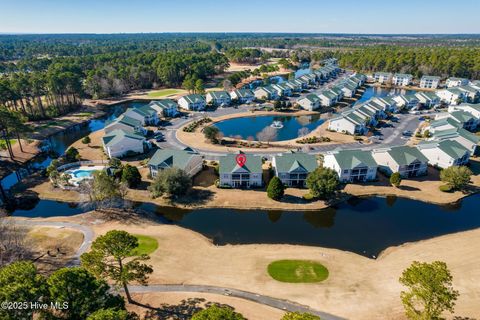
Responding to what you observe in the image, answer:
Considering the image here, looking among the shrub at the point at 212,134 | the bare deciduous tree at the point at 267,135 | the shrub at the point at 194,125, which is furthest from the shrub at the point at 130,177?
the bare deciduous tree at the point at 267,135

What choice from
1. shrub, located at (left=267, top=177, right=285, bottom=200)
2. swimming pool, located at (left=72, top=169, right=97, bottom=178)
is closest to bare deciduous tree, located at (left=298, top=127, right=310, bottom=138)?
shrub, located at (left=267, top=177, right=285, bottom=200)

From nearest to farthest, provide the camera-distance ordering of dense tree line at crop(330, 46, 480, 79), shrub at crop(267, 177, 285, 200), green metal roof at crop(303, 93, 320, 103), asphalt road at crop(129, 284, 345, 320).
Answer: asphalt road at crop(129, 284, 345, 320)
shrub at crop(267, 177, 285, 200)
green metal roof at crop(303, 93, 320, 103)
dense tree line at crop(330, 46, 480, 79)

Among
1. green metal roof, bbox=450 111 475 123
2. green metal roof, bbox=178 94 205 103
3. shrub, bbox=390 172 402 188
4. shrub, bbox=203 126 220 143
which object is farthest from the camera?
green metal roof, bbox=178 94 205 103

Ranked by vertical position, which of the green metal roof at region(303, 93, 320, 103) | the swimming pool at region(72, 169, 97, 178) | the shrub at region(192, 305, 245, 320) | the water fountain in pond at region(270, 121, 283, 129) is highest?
the green metal roof at region(303, 93, 320, 103)

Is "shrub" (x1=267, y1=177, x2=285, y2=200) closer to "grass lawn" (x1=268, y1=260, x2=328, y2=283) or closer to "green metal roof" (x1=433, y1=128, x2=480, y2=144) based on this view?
"grass lawn" (x1=268, y1=260, x2=328, y2=283)

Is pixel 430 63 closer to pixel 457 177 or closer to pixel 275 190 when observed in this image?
pixel 457 177

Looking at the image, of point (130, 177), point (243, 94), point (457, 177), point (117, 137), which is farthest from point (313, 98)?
point (130, 177)
